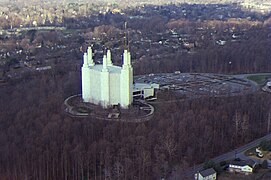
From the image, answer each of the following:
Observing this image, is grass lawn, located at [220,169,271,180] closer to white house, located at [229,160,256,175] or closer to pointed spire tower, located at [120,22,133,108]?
white house, located at [229,160,256,175]

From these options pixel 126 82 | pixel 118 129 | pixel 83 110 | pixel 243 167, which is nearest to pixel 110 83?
pixel 126 82

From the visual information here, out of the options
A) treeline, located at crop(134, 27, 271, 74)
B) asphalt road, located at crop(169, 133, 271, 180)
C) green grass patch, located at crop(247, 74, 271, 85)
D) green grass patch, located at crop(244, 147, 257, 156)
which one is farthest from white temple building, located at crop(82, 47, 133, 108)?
green grass patch, located at crop(247, 74, 271, 85)

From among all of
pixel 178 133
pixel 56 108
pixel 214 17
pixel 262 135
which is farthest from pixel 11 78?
pixel 214 17

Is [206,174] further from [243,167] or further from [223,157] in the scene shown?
[223,157]

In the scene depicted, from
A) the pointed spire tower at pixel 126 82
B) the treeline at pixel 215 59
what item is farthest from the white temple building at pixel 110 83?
the treeline at pixel 215 59

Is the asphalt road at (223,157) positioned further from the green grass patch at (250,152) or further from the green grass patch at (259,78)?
the green grass patch at (259,78)
